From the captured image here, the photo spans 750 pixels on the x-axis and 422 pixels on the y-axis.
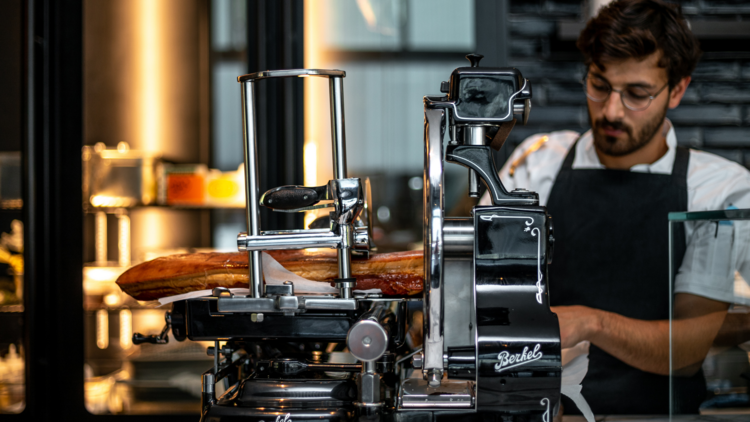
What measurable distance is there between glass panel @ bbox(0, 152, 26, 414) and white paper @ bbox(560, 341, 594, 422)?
2089 mm

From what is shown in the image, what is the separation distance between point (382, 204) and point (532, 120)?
689 millimetres

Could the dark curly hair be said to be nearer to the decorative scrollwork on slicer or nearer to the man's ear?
the man's ear

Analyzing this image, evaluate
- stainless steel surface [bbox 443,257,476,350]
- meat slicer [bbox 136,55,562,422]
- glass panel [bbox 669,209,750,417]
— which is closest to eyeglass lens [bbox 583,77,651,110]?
glass panel [bbox 669,209,750,417]

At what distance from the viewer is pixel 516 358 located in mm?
733

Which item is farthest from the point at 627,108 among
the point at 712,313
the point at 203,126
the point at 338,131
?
the point at 203,126

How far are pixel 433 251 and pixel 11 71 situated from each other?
223 cm

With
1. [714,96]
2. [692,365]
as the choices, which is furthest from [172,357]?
[714,96]

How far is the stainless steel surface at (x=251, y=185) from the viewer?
A: 2.70 feet

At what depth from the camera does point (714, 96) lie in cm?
226

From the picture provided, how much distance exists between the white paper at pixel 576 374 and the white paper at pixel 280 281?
0.36 m

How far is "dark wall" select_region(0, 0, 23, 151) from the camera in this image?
7.45 ft

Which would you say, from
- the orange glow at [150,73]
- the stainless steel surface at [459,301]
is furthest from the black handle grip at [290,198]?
the orange glow at [150,73]

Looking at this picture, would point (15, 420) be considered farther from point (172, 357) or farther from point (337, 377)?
point (337, 377)

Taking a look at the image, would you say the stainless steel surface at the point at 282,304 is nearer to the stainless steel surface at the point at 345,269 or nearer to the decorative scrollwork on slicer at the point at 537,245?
the stainless steel surface at the point at 345,269
